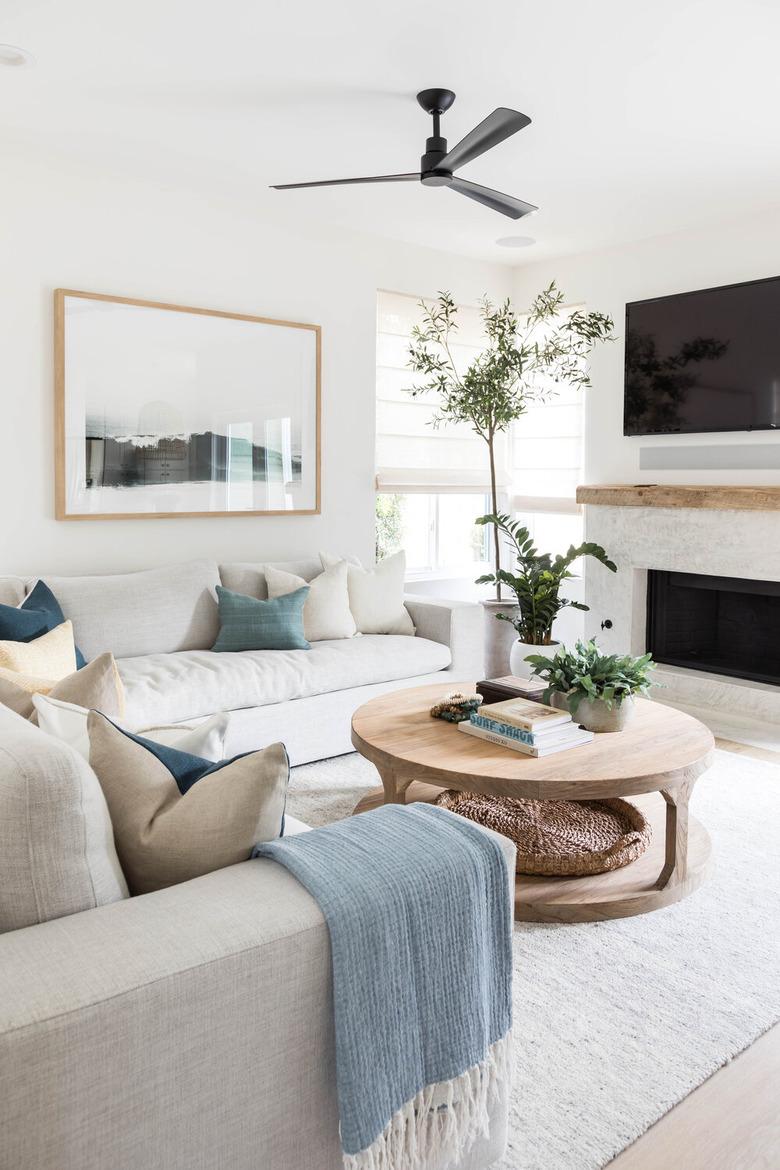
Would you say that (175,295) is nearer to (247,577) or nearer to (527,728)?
(247,577)

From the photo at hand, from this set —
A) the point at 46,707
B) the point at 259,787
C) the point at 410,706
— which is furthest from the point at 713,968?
the point at 46,707

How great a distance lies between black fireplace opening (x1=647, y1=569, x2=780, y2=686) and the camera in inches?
188

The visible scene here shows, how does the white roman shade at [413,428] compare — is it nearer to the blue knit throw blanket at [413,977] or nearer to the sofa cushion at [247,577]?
the sofa cushion at [247,577]

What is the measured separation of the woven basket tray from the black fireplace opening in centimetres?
217

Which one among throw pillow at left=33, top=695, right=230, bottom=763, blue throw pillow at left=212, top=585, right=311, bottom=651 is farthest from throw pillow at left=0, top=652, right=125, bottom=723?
blue throw pillow at left=212, top=585, right=311, bottom=651

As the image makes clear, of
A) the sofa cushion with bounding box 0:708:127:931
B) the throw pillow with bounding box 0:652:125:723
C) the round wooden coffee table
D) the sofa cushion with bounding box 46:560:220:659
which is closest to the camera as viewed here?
the sofa cushion with bounding box 0:708:127:931

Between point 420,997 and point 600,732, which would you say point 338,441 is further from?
point 420,997

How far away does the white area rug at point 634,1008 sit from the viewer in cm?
171

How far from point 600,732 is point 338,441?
9.25 ft

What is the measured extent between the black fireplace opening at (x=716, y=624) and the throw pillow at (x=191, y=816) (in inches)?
154

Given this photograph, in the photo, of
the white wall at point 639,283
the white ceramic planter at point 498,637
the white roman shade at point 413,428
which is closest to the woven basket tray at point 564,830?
the white ceramic planter at point 498,637

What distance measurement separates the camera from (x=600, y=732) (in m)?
2.77

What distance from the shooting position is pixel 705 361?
482 cm

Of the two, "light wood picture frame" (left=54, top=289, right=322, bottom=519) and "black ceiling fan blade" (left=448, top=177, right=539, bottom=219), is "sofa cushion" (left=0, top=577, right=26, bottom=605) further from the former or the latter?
"black ceiling fan blade" (left=448, top=177, right=539, bottom=219)
